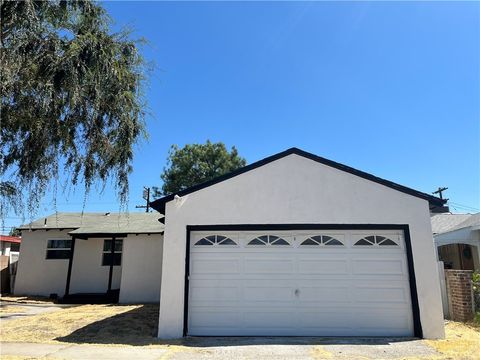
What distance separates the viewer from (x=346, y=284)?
372 inches

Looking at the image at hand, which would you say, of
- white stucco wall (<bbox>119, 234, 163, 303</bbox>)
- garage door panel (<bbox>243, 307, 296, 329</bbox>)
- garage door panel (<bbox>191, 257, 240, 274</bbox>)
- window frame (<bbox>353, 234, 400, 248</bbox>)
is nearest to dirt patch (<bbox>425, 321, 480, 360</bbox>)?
window frame (<bbox>353, 234, 400, 248</bbox>)

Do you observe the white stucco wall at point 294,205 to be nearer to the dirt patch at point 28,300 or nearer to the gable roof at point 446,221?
the dirt patch at point 28,300

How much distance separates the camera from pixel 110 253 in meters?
18.4

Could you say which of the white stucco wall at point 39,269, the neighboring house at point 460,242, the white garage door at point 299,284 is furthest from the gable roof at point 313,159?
the white stucco wall at point 39,269

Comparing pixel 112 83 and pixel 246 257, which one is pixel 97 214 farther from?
pixel 112 83

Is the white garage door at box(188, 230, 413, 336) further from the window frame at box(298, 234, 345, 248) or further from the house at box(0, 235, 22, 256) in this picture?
the house at box(0, 235, 22, 256)

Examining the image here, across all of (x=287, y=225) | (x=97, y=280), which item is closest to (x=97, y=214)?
(x=97, y=280)

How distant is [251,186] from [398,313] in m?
4.76

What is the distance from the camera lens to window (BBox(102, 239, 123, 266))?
18.1 meters

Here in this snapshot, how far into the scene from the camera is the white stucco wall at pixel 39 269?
18.5 metres

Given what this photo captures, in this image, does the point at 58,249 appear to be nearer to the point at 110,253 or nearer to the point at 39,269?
the point at 39,269

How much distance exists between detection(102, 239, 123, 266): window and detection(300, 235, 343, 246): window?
37.5 feet

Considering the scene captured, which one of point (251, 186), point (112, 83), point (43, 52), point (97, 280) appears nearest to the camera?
point (43, 52)

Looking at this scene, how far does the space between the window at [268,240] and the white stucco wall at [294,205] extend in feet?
1.37
